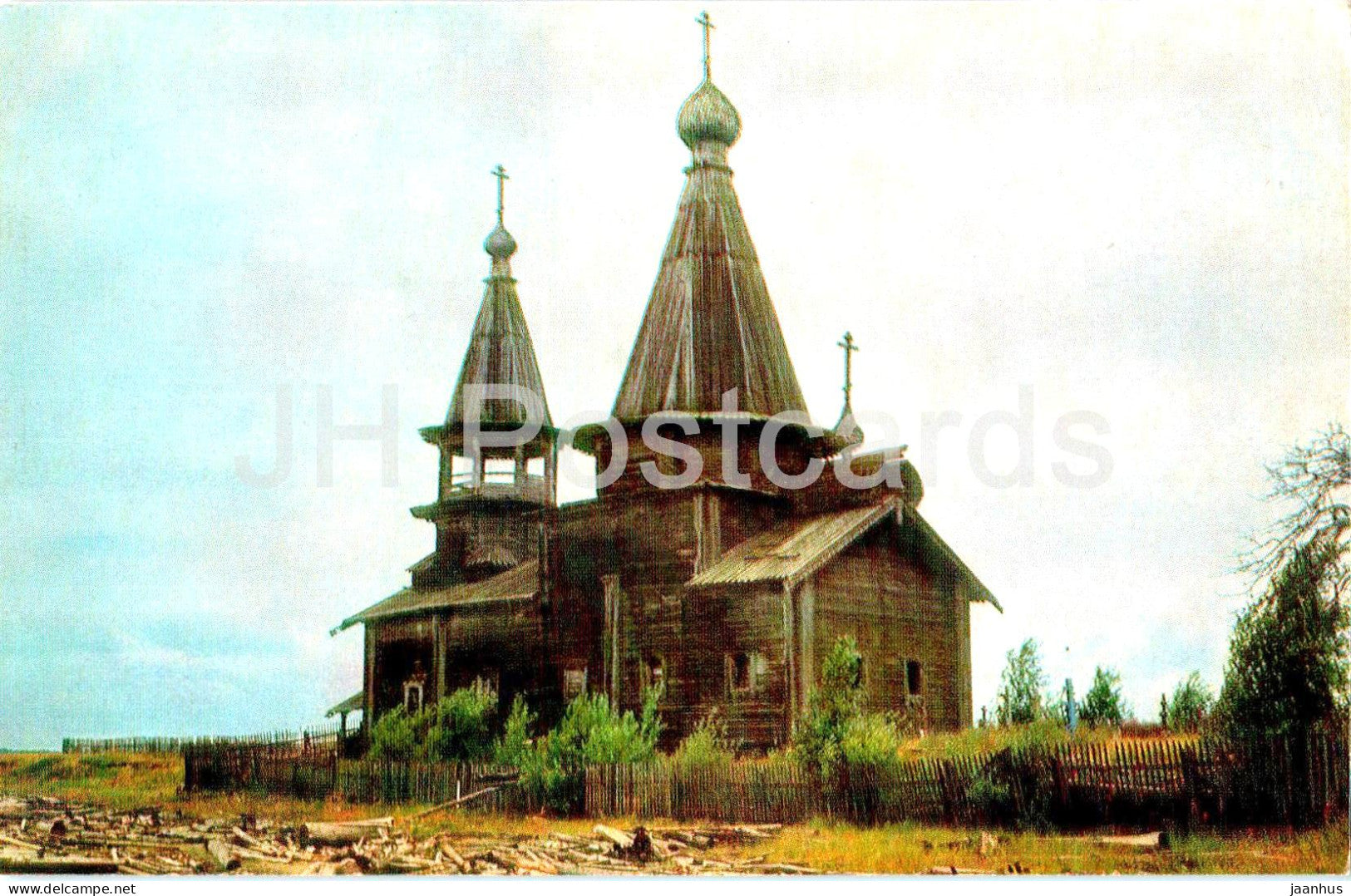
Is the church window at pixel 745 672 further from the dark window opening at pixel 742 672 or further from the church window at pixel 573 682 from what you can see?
the church window at pixel 573 682

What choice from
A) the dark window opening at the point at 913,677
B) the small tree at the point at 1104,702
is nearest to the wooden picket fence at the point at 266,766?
the dark window opening at the point at 913,677

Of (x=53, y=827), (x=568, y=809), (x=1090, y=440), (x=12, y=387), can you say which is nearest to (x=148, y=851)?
(x=53, y=827)

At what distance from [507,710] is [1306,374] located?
37.7ft

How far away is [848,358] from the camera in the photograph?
17.9m

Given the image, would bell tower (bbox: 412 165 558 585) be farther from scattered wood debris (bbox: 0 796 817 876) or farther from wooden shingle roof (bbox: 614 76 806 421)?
scattered wood debris (bbox: 0 796 817 876)

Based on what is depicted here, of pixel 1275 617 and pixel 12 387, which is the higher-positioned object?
pixel 12 387

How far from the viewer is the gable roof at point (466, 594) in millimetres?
20484

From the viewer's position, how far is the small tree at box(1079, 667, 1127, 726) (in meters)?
15.7

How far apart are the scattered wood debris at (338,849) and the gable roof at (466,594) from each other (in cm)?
466

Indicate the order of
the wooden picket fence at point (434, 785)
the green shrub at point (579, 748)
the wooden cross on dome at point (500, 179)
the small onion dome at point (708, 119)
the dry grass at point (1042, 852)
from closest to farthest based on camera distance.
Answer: the dry grass at point (1042, 852), the green shrub at point (579, 748), the wooden picket fence at point (434, 785), the wooden cross on dome at point (500, 179), the small onion dome at point (708, 119)

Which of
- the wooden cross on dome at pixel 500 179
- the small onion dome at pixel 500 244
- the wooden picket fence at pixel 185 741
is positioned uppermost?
the wooden cross on dome at pixel 500 179

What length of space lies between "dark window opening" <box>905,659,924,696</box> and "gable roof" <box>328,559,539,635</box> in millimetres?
5511

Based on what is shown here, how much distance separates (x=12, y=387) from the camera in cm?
1667

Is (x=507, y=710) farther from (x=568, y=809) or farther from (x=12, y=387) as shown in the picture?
(x=12, y=387)
